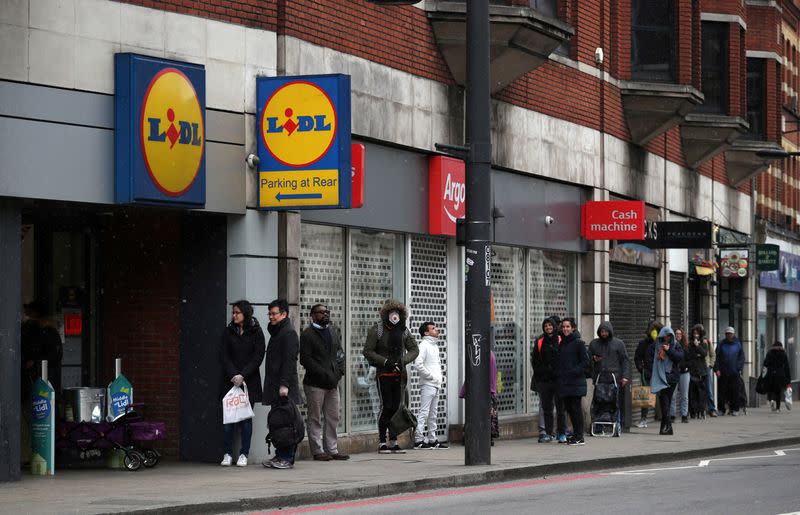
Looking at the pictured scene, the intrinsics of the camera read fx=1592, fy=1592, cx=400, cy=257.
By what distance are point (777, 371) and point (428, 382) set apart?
1621 centimetres

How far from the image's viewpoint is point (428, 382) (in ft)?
66.3

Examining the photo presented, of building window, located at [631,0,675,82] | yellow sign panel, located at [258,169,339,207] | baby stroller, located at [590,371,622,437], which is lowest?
baby stroller, located at [590,371,622,437]

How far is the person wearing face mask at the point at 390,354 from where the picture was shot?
1897 cm

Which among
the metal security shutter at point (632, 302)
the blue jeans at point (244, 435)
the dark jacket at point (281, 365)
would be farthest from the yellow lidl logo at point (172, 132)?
the metal security shutter at point (632, 302)

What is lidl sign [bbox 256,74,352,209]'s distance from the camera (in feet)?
55.9

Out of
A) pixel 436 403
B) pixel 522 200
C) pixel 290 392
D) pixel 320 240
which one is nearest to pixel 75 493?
pixel 290 392

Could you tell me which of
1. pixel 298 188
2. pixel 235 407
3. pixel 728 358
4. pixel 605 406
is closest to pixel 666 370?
pixel 605 406

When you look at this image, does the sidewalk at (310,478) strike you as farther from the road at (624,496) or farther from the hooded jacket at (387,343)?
the hooded jacket at (387,343)

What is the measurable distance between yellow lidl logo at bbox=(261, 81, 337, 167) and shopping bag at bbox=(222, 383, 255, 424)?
2558 millimetres

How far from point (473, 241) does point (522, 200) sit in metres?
7.43

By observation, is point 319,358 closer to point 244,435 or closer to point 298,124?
point 244,435

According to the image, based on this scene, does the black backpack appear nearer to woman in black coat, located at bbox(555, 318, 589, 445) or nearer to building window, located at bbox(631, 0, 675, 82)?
woman in black coat, located at bbox(555, 318, 589, 445)

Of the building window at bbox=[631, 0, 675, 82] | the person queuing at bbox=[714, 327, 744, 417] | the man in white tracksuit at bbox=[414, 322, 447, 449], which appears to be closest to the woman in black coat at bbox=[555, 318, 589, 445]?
the man in white tracksuit at bbox=[414, 322, 447, 449]

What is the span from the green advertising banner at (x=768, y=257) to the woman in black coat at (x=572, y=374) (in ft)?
58.4
